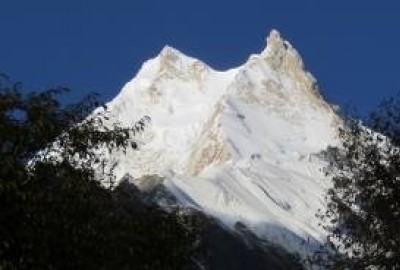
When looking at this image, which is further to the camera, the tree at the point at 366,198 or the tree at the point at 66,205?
the tree at the point at 366,198

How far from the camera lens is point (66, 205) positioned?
25969mm

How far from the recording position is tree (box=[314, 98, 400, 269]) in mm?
40156

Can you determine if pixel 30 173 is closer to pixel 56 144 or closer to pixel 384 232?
pixel 56 144

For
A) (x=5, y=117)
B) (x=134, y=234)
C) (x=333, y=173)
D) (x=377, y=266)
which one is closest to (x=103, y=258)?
(x=134, y=234)

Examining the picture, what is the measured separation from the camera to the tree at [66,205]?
82.0 feet

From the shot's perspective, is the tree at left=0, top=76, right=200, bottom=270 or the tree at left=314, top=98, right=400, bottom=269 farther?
the tree at left=314, top=98, right=400, bottom=269

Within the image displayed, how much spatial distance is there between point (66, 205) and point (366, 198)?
18.1m

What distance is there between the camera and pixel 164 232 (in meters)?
29.2

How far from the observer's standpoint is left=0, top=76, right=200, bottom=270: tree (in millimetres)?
25000

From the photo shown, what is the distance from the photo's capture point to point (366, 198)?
41750 millimetres

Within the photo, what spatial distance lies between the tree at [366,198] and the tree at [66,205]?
1252 cm

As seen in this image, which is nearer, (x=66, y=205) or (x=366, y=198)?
(x=66, y=205)

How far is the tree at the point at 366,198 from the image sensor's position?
40.2 m

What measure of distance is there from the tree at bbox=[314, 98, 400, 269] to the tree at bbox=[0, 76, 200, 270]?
12516mm
